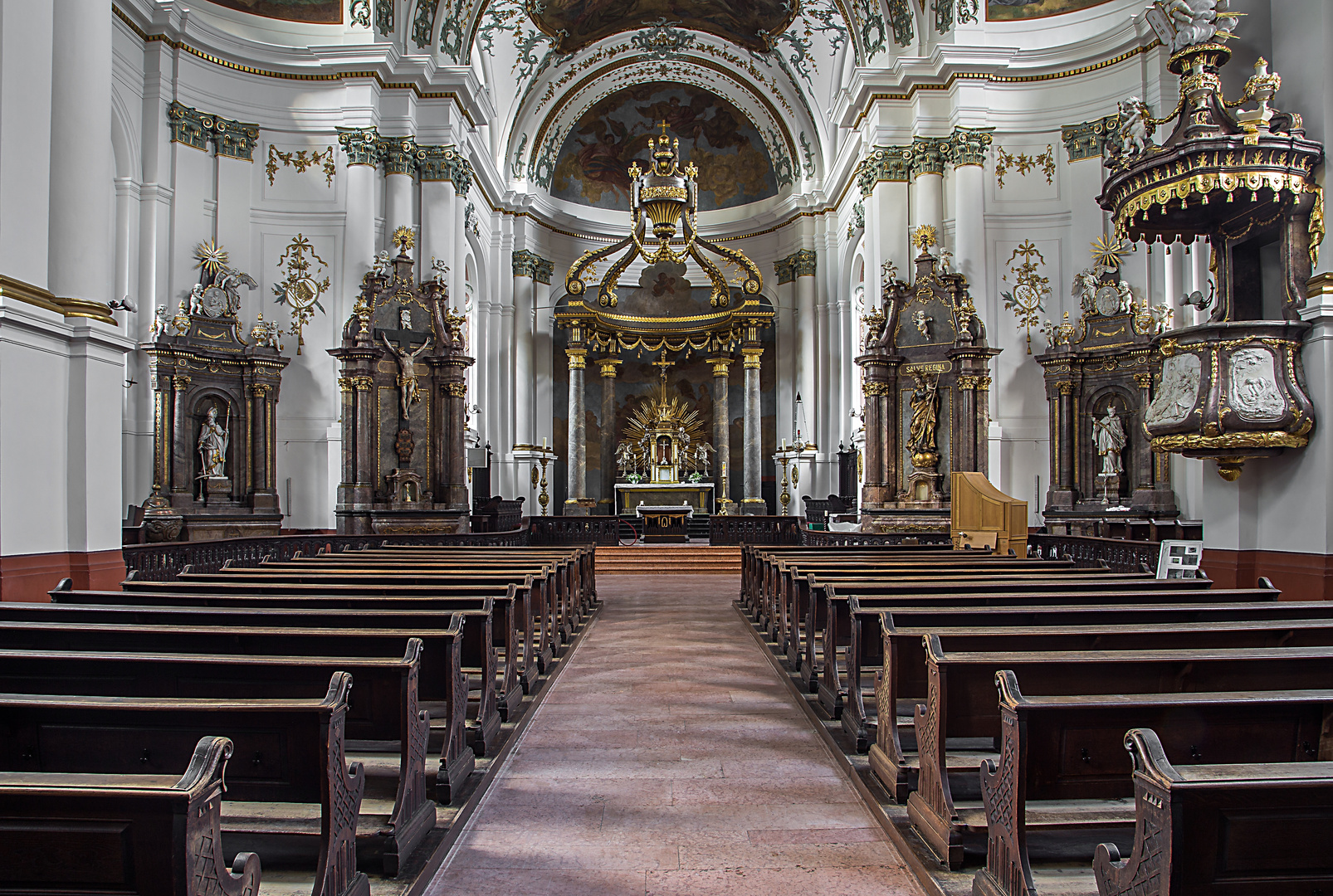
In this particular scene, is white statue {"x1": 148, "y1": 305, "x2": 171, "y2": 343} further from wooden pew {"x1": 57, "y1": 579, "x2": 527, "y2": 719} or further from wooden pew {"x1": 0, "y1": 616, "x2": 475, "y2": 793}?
wooden pew {"x1": 0, "y1": 616, "x2": 475, "y2": 793}

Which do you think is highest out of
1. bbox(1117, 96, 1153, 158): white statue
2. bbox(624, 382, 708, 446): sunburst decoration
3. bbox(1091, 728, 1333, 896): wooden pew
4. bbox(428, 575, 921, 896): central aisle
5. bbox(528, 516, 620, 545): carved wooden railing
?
bbox(1117, 96, 1153, 158): white statue

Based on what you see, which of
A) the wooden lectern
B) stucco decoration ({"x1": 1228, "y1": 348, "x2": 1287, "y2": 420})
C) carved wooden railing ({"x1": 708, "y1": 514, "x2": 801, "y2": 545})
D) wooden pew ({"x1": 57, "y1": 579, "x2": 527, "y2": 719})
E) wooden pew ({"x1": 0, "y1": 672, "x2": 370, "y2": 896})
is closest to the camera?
wooden pew ({"x1": 0, "y1": 672, "x2": 370, "y2": 896})

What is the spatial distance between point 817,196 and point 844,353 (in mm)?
4874

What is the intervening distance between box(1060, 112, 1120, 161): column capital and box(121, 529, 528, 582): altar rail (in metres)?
13.3

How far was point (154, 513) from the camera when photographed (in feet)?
45.2

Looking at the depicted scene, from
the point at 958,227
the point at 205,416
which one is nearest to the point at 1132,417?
the point at 958,227

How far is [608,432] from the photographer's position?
85.3 ft

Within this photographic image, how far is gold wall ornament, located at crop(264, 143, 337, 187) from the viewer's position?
16.7 m

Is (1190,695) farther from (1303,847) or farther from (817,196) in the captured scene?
(817,196)

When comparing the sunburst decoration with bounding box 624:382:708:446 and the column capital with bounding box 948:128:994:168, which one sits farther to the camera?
the sunburst decoration with bounding box 624:382:708:446

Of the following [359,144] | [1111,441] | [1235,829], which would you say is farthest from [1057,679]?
[359,144]

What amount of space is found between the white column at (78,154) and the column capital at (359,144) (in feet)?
31.6

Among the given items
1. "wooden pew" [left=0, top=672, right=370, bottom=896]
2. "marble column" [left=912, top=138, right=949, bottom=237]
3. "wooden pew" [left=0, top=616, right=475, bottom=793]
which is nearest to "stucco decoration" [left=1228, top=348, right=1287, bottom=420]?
"wooden pew" [left=0, top=616, right=475, bottom=793]

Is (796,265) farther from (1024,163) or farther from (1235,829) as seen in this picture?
(1235,829)
